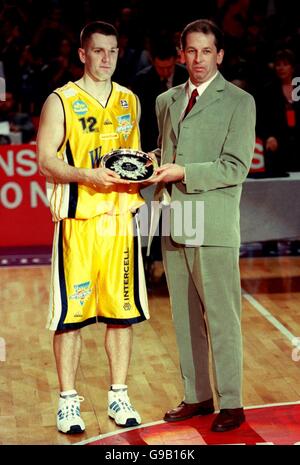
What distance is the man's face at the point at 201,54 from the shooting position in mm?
4723

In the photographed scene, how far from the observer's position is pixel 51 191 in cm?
502

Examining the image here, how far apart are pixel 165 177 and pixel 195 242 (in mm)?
366

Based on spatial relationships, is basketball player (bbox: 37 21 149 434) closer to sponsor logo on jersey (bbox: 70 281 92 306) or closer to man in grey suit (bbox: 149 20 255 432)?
sponsor logo on jersey (bbox: 70 281 92 306)

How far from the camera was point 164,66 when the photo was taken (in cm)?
832

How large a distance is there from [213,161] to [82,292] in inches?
37.3

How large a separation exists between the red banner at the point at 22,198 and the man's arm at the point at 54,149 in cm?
473

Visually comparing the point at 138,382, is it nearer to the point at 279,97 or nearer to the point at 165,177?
the point at 165,177

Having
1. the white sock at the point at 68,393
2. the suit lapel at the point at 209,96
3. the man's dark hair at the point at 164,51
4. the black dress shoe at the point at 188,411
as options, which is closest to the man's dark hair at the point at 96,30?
the suit lapel at the point at 209,96

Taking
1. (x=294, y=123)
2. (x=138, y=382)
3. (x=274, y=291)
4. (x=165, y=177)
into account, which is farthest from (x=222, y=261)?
(x=294, y=123)

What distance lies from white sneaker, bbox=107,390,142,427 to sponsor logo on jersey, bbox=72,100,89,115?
1.50m

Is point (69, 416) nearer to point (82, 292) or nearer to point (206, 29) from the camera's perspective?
point (82, 292)

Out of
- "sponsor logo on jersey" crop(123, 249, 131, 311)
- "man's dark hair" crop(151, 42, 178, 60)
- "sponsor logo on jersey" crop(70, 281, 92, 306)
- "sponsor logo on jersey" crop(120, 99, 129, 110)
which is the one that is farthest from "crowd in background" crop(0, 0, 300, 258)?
"sponsor logo on jersey" crop(70, 281, 92, 306)

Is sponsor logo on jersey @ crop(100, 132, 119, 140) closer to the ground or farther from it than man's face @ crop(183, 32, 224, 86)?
closer to the ground

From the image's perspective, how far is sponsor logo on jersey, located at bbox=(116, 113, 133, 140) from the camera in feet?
16.5
